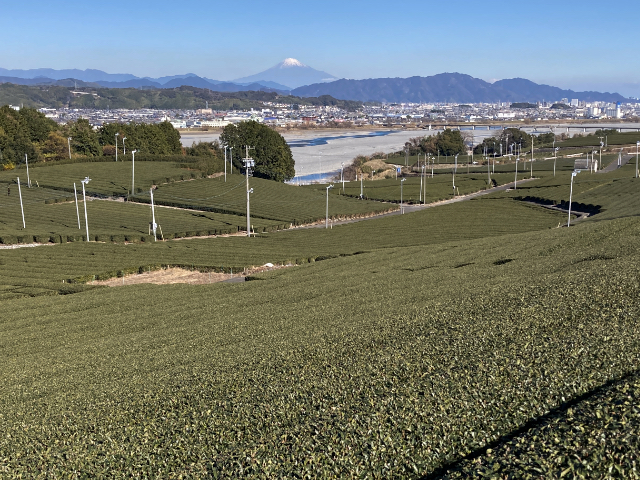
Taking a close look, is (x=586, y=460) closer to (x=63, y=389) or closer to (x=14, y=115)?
(x=63, y=389)

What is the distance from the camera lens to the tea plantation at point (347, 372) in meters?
13.8

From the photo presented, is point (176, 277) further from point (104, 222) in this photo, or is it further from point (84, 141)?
point (84, 141)

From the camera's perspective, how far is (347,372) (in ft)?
63.7

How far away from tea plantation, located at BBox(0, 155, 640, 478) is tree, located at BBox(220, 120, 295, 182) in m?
103

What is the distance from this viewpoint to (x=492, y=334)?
69.6 ft

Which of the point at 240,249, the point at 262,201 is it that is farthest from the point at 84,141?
the point at 240,249

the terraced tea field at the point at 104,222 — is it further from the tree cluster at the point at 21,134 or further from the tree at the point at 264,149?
the tree at the point at 264,149

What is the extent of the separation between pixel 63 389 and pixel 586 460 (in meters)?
18.9

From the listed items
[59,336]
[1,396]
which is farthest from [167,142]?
[1,396]

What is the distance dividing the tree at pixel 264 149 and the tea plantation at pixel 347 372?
103454 millimetres

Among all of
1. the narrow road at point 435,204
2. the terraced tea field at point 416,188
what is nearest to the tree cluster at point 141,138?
the terraced tea field at point 416,188

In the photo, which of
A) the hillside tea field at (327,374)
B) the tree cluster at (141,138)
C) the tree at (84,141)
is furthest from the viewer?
the tree cluster at (141,138)

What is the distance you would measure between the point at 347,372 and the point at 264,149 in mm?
132277

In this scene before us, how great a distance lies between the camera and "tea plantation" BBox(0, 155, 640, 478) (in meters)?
13.8
